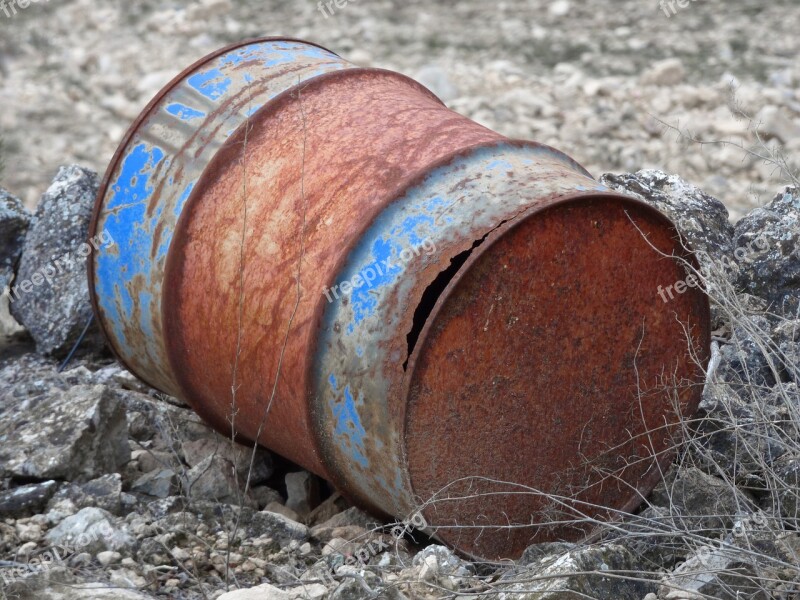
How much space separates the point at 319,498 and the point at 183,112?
1321 mm

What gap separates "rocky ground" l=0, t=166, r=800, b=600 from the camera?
2.53m

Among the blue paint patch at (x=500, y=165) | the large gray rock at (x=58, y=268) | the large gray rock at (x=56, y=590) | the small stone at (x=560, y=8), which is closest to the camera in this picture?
→ the large gray rock at (x=56, y=590)

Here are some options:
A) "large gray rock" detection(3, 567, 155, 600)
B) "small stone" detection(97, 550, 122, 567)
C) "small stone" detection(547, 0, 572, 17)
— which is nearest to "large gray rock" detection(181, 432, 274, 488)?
"small stone" detection(97, 550, 122, 567)

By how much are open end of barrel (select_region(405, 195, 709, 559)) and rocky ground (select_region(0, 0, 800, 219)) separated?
3451 millimetres

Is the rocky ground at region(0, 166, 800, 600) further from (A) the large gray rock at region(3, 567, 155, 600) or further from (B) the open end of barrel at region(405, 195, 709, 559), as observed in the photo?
(B) the open end of barrel at region(405, 195, 709, 559)

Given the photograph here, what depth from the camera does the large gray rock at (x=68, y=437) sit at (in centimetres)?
330

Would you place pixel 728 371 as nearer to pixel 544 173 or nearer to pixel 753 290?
pixel 753 290

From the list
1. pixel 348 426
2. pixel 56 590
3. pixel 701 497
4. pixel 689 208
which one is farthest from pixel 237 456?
pixel 689 208

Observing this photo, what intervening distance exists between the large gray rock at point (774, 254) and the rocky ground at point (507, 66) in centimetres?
233

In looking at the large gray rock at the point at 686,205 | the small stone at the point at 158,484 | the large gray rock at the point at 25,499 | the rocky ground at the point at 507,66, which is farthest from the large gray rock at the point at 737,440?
the rocky ground at the point at 507,66

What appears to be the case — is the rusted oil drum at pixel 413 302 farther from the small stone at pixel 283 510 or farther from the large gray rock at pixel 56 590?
the large gray rock at pixel 56 590

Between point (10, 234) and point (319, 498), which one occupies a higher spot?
point (10, 234)

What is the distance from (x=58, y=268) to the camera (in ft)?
14.2

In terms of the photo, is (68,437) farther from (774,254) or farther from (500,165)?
(774,254)
